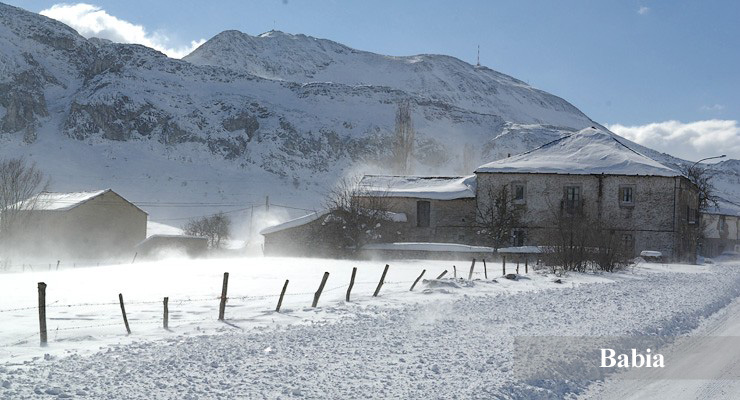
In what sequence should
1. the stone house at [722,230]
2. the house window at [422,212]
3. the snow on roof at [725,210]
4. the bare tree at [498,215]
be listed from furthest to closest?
the snow on roof at [725,210] → the stone house at [722,230] → the house window at [422,212] → the bare tree at [498,215]

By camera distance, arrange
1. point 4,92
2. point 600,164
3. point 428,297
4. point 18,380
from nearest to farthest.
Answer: point 18,380 → point 428,297 → point 600,164 → point 4,92

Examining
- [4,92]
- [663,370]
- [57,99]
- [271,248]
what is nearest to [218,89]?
[57,99]

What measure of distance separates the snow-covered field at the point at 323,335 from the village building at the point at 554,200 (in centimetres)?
2051

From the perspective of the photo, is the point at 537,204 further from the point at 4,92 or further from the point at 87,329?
the point at 4,92

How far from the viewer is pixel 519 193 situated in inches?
1816

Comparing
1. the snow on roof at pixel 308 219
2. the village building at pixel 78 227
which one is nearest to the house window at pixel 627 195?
the snow on roof at pixel 308 219

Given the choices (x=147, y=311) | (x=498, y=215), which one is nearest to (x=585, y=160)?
(x=498, y=215)

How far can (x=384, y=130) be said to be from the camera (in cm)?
14575

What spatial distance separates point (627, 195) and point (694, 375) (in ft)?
122

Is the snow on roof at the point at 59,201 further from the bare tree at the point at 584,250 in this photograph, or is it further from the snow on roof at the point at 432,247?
the bare tree at the point at 584,250

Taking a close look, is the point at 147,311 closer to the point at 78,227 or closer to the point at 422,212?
the point at 422,212

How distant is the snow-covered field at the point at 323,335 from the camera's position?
8.40 m

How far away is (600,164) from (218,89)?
120108mm

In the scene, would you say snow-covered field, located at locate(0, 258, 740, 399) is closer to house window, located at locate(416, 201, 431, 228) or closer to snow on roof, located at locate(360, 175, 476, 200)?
snow on roof, located at locate(360, 175, 476, 200)
